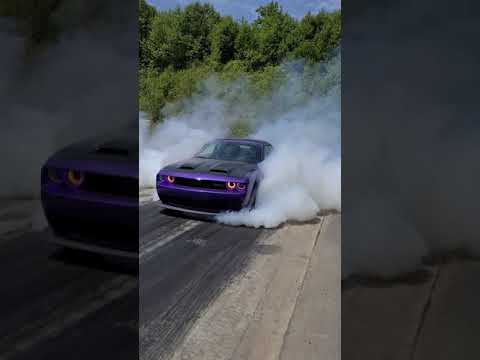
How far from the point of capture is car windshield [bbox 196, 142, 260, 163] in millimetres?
2605

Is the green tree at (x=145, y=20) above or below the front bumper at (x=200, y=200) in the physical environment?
above

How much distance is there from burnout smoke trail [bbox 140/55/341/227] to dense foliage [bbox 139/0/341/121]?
0.08 meters

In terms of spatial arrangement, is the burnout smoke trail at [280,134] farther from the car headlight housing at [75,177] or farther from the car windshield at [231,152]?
the car headlight housing at [75,177]

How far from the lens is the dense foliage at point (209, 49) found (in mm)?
2641

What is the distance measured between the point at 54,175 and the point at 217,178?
117cm

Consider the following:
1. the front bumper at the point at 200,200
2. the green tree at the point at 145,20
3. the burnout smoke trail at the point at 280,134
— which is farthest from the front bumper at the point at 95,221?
the green tree at the point at 145,20

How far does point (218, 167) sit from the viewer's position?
2605mm

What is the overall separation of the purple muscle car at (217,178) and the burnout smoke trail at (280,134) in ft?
0.17

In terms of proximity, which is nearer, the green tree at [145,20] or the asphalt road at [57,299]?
the asphalt road at [57,299]

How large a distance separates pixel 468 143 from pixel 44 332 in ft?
6.19

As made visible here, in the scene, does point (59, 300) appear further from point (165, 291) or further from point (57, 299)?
point (165, 291)

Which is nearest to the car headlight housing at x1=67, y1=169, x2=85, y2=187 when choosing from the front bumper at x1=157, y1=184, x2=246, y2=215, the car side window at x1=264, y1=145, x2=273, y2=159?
the front bumper at x1=157, y1=184, x2=246, y2=215

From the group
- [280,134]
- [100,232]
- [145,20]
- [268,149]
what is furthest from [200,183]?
[145,20]

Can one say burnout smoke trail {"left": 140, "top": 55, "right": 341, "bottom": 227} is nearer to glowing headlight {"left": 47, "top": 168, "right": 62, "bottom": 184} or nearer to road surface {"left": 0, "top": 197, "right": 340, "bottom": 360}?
road surface {"left": 0, "top": 197, "right": 340, "bottom": 360}
